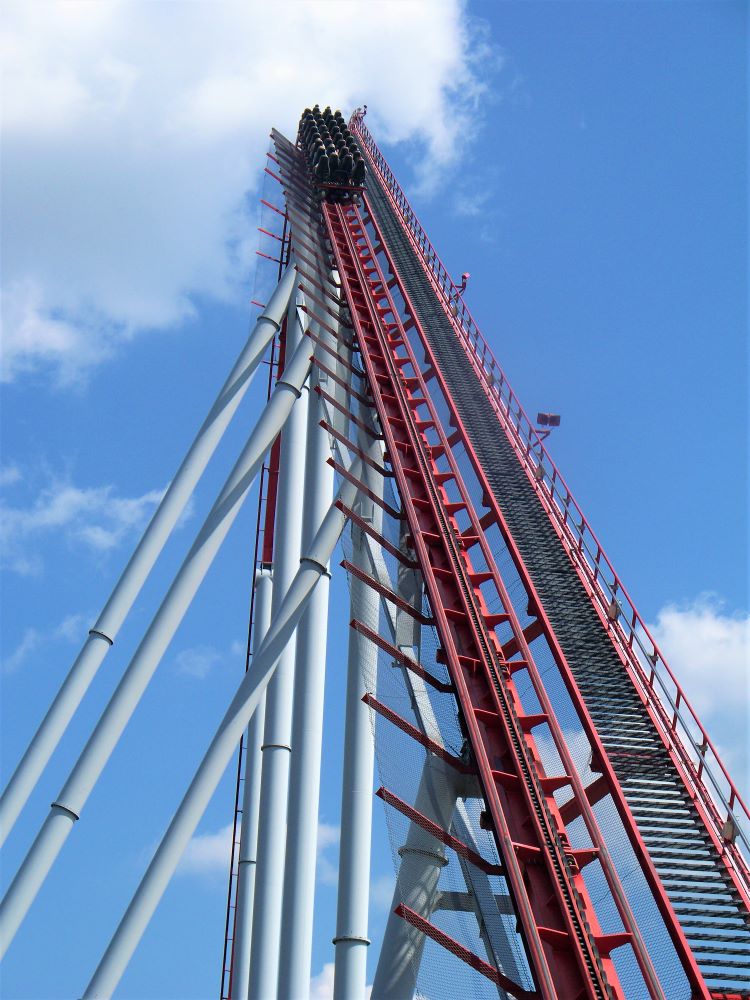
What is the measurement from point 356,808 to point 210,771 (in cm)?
168

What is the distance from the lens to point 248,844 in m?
16.5

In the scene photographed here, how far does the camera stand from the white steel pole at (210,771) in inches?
374

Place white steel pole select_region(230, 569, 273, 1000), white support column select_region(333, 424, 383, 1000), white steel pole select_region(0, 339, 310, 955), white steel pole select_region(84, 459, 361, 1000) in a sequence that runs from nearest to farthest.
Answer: white steel pole select_region(84, 459, 361, 1000) → white support column select_region(333, 424, 383, 1000) → white steel pole select_region(0, 339, 310, 955) → white steel pole select_region(230, 569, 273, 1000)

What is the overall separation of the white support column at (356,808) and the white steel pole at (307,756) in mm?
889

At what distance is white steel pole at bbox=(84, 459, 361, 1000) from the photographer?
951 centimetres

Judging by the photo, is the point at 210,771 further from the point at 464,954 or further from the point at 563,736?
the point at 464,954

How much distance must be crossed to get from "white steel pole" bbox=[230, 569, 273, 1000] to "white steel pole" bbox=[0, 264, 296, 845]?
5.69ft

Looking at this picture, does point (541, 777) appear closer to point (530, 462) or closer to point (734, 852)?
point (734, 852)

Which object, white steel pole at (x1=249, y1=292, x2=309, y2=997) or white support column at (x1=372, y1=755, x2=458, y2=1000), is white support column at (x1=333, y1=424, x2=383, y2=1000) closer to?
white support column at (x1=372, y1=755, x2=458, y2=1000)

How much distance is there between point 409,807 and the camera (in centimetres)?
805

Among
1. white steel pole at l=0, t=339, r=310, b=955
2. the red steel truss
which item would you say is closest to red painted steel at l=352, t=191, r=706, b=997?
the red steel truss

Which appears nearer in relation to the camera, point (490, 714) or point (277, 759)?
point (490, 714)

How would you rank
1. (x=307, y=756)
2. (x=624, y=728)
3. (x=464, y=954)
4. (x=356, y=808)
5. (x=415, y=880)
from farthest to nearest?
(x=307, y=756) → (x=356, y=808) → (x=624, y=728) → (x=415, y=880) → (x=464, y=954)

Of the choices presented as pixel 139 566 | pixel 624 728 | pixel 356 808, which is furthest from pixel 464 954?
pixel 139 566
